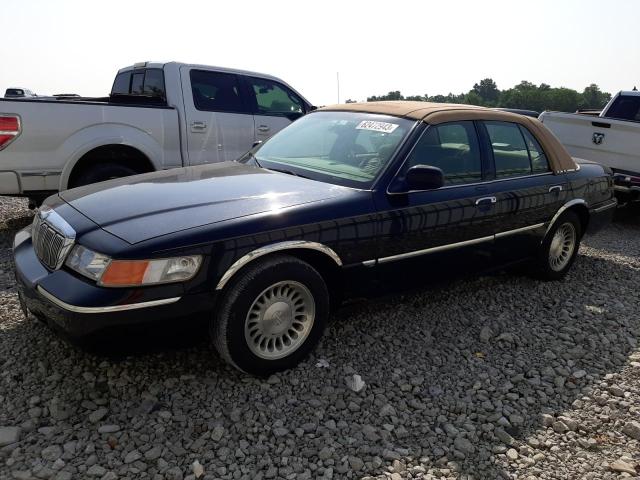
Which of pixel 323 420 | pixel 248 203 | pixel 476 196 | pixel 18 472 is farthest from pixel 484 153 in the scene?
pixel 18 472

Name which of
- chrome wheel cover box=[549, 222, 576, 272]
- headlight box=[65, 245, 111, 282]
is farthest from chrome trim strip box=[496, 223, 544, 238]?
headlight box=[65, 245, 111, 282]

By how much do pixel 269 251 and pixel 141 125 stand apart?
3.65 metres

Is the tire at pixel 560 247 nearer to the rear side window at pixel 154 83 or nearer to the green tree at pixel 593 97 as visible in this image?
the rear side window at pixel 154 83

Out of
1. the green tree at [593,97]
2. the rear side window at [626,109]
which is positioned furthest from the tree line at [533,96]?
the rear side window at [626,109]

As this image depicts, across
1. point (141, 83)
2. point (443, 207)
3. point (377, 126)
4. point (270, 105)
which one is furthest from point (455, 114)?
point (141, 83)

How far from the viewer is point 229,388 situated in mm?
2971

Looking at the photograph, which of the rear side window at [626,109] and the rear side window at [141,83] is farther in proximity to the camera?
the rear side window at [626,109]

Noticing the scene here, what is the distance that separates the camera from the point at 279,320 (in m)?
3.04

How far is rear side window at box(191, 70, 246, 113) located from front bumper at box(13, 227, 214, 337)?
4.16 meters

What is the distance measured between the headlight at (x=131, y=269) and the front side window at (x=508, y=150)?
258cm

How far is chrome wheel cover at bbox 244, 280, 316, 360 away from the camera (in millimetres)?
2963

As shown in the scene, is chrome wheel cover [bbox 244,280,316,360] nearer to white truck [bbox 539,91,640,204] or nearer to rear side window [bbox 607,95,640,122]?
white truck [bbox 539,91,640,204]

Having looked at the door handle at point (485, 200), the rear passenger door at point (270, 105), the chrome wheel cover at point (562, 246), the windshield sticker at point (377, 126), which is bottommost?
the chrome wheel cover at point (562, 246)

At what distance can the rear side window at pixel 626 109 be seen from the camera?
26.2 feet
